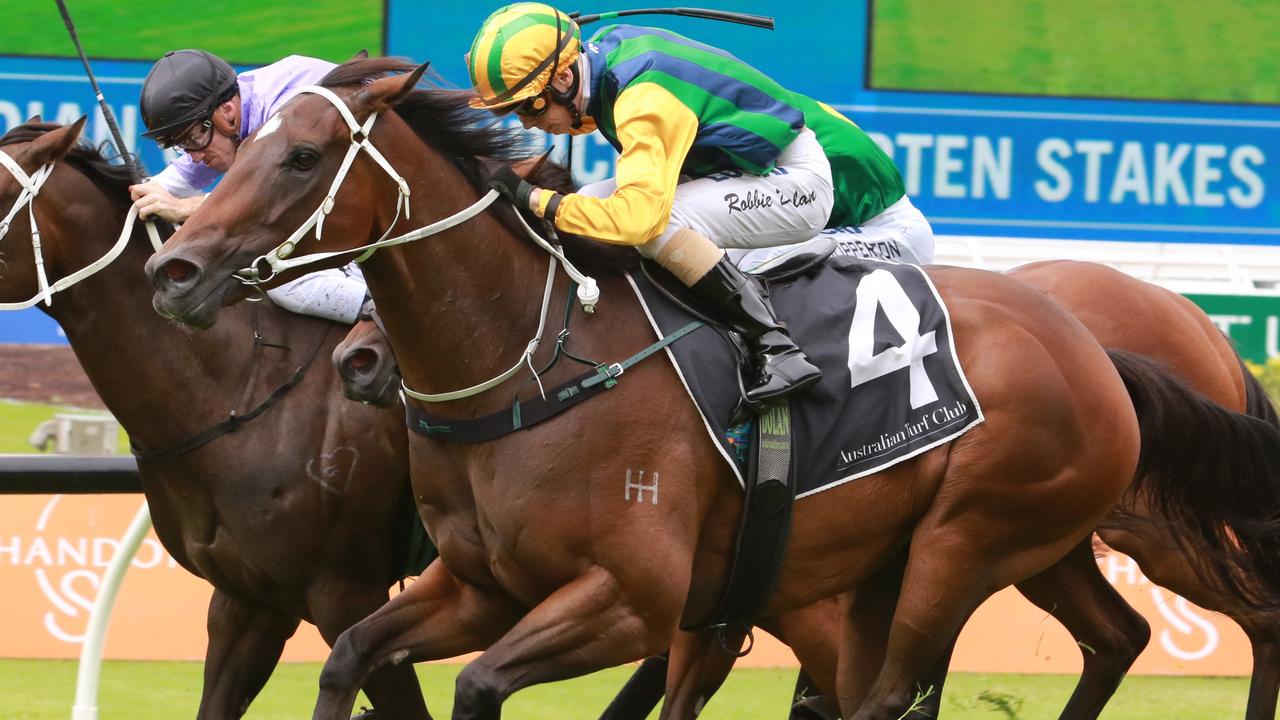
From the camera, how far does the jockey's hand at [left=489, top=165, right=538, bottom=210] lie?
11.4ft

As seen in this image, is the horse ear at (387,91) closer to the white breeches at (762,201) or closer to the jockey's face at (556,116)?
the jockey's face at (556,116)

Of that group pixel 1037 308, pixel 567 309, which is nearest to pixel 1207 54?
pixel 1037 308

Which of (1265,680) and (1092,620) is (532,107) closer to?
(1092,620)

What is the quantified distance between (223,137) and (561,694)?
8.49 feet

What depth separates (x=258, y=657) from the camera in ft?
13.7

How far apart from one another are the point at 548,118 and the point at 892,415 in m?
0.94

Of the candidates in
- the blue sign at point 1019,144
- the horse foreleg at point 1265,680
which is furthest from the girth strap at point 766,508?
the blue sign at point 1019,144

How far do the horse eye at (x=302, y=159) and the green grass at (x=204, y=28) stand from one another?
312 inches

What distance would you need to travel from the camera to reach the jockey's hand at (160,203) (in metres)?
3.98

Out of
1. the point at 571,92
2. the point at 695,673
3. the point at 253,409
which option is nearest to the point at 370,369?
the point at 253,409

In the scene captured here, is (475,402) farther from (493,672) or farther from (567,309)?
(493,672)

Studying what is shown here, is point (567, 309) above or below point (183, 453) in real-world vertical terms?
above

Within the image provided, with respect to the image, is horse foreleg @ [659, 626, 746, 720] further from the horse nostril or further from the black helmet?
the horse nostril

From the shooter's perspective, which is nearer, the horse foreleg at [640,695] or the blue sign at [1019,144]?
the horse foreleg at [640,695]
